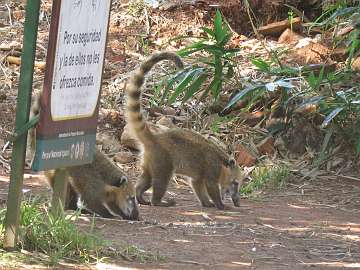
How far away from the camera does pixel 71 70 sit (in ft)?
16.2

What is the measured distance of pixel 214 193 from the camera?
8281 mm

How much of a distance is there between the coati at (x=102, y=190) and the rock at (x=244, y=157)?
233 centimetres

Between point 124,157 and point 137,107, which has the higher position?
point 137,107

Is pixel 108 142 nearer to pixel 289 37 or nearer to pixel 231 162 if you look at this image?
pixel 231 162

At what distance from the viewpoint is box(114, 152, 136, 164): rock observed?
9.47 m

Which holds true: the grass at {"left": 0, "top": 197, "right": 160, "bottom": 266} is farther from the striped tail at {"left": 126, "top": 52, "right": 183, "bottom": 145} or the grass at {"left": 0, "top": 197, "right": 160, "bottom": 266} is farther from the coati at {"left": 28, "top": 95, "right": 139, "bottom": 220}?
the striped tail at {"left": 126, "top": 52, "right": 183, "bottom": 145}

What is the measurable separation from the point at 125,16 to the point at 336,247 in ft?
20.2

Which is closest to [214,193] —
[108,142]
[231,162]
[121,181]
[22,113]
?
[231,162]

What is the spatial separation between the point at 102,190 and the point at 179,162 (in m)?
1.17

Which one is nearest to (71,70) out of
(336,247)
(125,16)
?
(336,247)

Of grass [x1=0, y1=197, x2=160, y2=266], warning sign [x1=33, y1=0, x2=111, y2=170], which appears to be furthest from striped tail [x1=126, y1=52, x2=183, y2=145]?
grass [x1=0, y1=197, x2=160, y2=266]

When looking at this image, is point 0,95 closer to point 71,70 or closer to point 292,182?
point 292,182

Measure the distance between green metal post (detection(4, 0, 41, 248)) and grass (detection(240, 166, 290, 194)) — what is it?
14.1 ft

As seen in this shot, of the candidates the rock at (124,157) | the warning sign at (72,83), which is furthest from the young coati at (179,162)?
the warning sign at (72,83)
